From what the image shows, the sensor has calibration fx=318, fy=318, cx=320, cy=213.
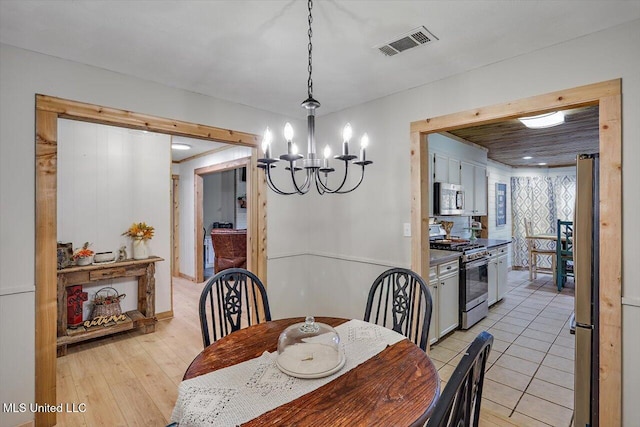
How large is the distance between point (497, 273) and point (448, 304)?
1636mm

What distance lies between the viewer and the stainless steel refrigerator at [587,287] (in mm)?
1868

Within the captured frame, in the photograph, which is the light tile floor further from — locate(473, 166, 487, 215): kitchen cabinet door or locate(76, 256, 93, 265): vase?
locate(76, 256, 93, 265): vase

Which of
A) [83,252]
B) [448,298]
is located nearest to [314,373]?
[448,298]

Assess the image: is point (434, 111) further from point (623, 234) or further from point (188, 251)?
point (188, 251)

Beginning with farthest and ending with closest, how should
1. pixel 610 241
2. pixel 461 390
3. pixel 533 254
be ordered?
pixel 533 254 < pixel 610 241 < pixel 461 390

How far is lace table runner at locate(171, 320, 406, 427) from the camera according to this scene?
1074 mm

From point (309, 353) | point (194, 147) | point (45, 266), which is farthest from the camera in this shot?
point (194, 147)

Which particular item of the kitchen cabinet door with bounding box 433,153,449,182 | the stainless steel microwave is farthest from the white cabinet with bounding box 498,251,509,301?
the kitchen cabinet door with bounding box 433,153,449,182

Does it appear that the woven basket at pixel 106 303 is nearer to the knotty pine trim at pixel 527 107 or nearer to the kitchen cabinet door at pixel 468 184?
the knotty pine trim at pixel 527 107

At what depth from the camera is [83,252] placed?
3.34 metres

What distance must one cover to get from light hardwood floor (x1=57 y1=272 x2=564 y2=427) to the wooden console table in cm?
16

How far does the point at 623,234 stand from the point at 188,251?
6216 mm

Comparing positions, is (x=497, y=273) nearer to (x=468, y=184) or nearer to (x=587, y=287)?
(x=468, y=184)

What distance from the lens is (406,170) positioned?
2820 mm
